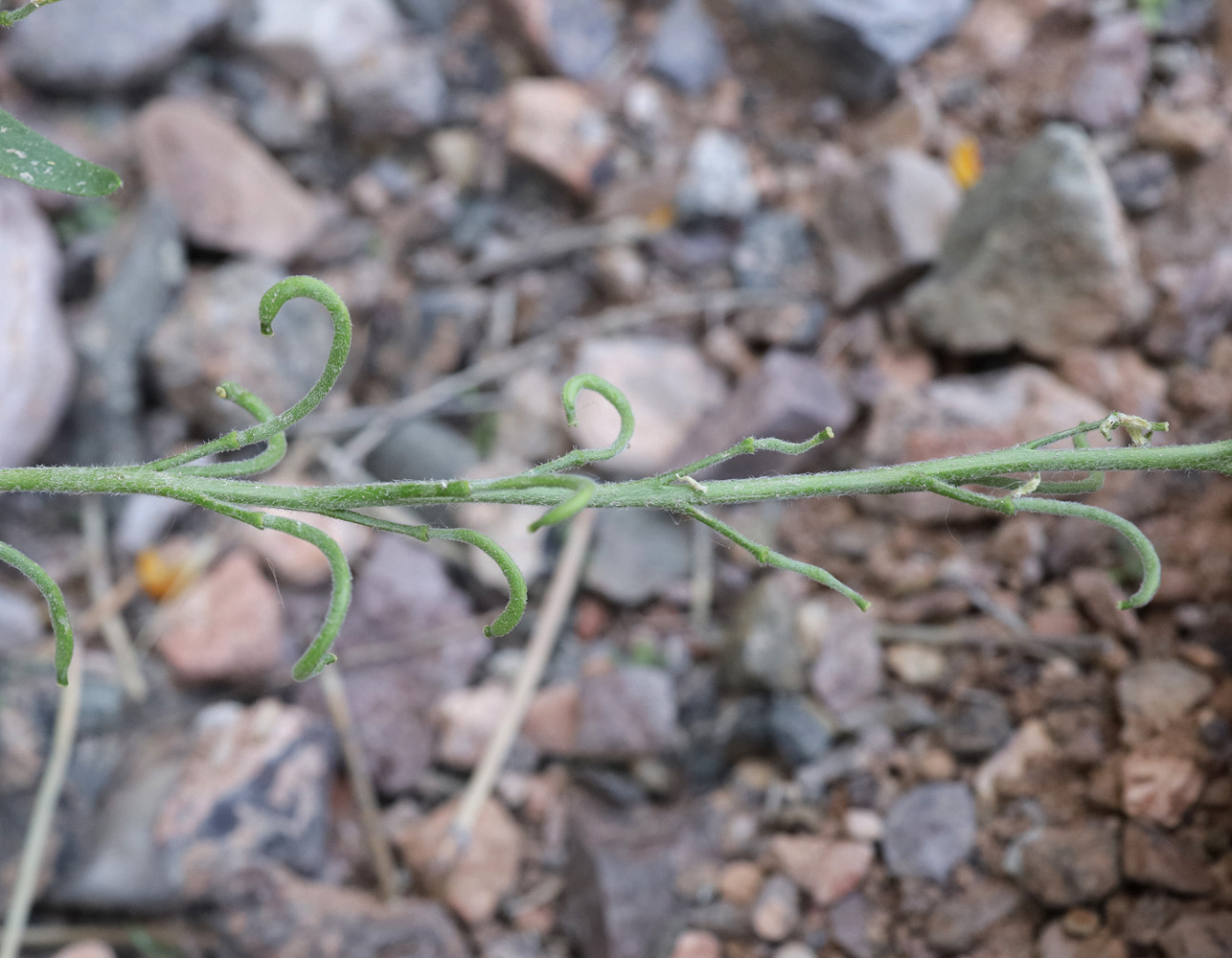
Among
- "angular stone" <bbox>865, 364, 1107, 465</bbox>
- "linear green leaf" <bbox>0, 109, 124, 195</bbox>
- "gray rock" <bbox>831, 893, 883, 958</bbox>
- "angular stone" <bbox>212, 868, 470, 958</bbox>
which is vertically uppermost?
"linear green leaf" <bbox>0, 109, 124, 195</bbox>

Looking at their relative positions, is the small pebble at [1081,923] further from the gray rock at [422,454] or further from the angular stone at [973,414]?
the gray rock at [422,454]

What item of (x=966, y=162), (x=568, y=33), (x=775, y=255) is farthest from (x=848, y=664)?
(x=568, y=33)

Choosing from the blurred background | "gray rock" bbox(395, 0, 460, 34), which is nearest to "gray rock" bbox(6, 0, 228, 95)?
the blurred background

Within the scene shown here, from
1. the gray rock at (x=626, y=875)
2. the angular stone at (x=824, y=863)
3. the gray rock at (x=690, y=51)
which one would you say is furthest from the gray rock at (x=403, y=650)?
the gray rock at (x=690, y=51)

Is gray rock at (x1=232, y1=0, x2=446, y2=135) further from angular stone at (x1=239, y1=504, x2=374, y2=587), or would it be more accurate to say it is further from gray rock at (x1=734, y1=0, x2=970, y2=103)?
angular stone at (x1=239, y1=504, x2=374, y2=587)

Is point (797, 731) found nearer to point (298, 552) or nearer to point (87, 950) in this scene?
point (298, 552)

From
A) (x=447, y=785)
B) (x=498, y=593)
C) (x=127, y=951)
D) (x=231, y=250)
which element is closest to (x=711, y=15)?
(x=231, y=250)

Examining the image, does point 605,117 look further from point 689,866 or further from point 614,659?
point 689,866
